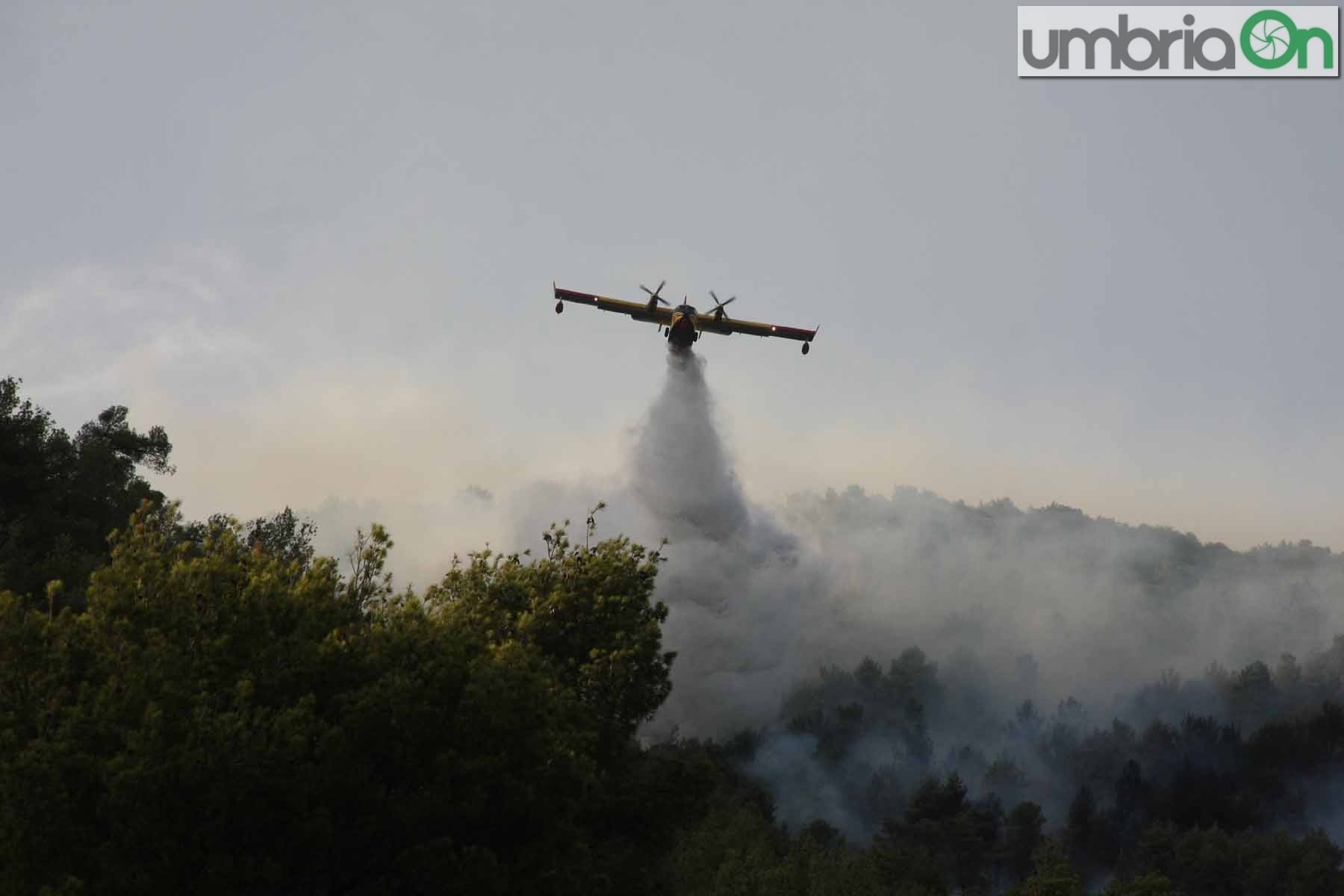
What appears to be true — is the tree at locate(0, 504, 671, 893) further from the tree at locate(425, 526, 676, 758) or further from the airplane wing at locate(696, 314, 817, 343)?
the airplane wing at locate(696, 314, 817, 343)

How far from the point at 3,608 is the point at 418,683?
8.71 m

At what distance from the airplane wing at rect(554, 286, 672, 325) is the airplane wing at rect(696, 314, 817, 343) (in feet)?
7.26

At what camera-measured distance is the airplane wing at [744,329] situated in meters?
81.8

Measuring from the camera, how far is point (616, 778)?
3638 centimetres

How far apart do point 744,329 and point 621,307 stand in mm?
8326

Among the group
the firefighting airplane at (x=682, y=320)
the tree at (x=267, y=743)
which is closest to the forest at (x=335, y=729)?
the tree at (x=267, y=743)

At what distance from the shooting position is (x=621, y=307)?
267 ft

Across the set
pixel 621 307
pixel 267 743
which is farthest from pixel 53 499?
pixel 267 743

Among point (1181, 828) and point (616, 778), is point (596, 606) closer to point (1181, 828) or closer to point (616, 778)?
point (616, 778)

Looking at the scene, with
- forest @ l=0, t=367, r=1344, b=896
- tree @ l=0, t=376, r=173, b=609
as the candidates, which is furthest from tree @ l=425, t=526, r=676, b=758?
tree @ l=0, t=376, r=173, b=609

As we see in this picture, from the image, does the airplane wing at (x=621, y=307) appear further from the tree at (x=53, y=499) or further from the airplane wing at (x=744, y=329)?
the tree at (x=53, y=499)

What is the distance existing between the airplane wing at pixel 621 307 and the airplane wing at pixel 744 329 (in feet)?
7.26

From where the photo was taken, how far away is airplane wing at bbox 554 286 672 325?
80.6 meters

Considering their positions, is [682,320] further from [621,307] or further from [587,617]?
[587,617]
